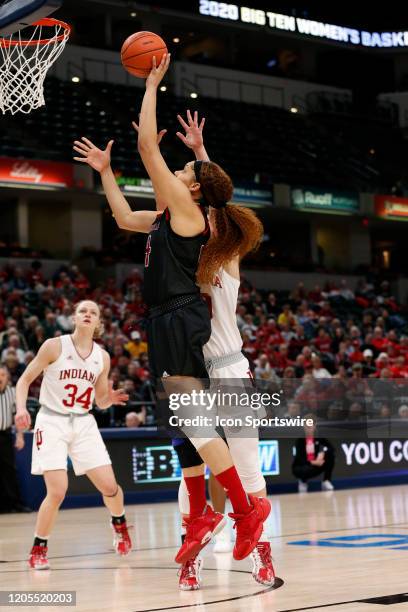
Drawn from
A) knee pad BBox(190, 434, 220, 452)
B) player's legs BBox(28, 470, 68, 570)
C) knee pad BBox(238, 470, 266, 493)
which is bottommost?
player's legs BBox(28, 470, 68, 570)

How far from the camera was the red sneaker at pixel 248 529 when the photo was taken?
544 cm

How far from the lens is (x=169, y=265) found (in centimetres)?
565

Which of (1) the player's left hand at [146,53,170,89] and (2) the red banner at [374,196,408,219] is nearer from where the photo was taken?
(1) the player's left hand at [146,53,170,89]

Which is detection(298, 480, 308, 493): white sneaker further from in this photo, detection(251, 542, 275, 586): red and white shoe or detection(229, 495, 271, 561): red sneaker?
detection(229, 495, 271, 561): red sneaker

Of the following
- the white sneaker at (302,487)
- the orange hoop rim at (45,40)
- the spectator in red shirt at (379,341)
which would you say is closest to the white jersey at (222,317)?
the orange hoop rim at (45,40)

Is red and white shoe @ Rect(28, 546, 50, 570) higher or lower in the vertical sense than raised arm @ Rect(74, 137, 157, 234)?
lower

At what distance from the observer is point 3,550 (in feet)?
28.6

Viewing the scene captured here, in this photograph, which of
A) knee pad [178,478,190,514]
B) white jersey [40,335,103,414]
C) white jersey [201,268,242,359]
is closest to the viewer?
white jersey [201,268,242,359]

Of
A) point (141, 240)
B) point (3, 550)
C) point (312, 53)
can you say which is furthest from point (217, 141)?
point (3, 550)

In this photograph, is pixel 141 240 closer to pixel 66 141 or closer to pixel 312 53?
pixel 66 141

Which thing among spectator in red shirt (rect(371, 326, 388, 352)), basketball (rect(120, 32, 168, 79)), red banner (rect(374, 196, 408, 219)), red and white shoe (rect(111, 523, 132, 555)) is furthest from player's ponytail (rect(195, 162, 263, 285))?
red banner (rect(374, 196, 408, 219))

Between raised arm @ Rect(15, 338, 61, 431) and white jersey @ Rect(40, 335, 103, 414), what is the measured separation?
67 mm

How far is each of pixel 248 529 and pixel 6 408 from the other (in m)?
8.03

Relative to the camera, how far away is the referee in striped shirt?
13.1 meters
